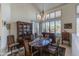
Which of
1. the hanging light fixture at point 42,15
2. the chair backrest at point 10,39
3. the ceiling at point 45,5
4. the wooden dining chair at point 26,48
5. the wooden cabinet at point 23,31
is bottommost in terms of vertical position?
the wooden dining chair at point 26,48

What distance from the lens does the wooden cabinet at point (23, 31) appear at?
1.92 meters

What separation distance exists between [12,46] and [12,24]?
325 mm

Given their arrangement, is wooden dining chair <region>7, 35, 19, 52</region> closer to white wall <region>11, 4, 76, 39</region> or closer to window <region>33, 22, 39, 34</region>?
white wall <region>11, 4, 76, 39</region>

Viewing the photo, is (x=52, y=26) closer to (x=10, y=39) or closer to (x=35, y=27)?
(x=35, y=27)

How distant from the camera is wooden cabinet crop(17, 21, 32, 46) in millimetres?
1921

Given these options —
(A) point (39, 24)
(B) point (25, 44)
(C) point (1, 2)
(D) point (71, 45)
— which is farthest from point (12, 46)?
(D) point (71, 45)

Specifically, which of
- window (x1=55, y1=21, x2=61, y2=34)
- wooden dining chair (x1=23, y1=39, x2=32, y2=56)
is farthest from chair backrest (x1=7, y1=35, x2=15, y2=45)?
window (x1=55, y1=21, x2=61, y2=34)

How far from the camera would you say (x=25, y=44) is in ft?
6.31

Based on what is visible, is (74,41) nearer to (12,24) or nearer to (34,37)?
(34,37)

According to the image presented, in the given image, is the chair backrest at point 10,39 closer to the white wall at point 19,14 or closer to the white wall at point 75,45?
the white wall at point 19,14

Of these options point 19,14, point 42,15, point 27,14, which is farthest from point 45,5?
point 19,14

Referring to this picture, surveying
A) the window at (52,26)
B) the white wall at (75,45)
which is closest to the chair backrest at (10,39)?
the window at (52,26)

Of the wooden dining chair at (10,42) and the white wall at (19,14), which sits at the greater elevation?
the white wall at (19,14)

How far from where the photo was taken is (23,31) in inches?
77.3
